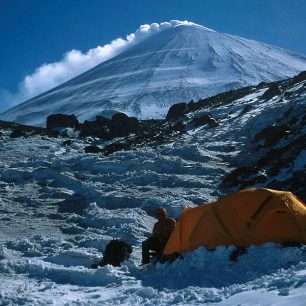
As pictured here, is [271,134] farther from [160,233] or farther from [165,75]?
[165,75]

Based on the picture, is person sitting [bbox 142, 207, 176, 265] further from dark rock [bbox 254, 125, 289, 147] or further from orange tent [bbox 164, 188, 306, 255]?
dark rock [bbox 254, 125, 289, 147]

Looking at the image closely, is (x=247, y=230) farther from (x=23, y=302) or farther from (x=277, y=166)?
(x=277, y=166)

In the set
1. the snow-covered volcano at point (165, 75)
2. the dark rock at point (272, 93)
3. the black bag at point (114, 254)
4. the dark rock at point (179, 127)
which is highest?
the snow-covered volcano at point (165, 75)

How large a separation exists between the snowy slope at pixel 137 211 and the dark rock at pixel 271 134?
16.1 inches

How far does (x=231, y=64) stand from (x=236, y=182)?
79.0 meters

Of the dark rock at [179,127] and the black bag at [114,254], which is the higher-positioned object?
the dark rock at [179,127]

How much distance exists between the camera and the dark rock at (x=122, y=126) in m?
37.0

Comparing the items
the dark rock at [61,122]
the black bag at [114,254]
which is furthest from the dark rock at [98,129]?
the black bag at [114,254]

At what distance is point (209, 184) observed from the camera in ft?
58.2

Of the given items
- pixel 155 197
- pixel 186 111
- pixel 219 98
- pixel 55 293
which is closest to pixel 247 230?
pixel 55 293

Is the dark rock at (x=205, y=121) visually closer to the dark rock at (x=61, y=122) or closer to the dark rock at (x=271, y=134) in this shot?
the dark rock at (x=271, y=134)

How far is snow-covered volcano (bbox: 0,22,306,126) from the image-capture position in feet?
243

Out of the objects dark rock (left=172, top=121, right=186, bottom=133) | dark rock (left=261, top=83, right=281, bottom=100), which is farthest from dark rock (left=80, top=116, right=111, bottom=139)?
dark rock (left=261, top=83, right=281, bottom=100)

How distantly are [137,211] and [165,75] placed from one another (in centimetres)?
7679
